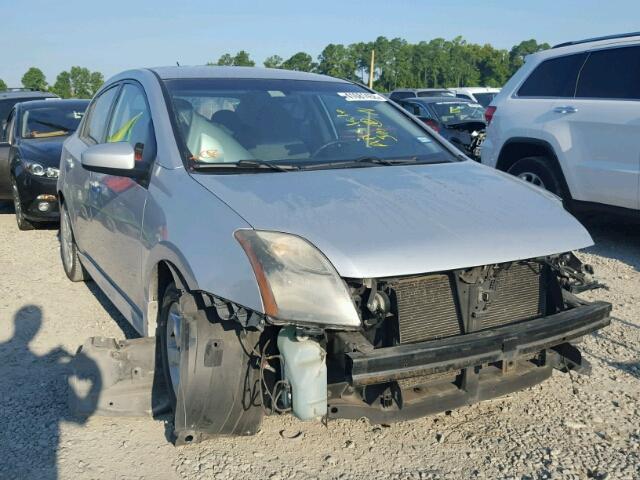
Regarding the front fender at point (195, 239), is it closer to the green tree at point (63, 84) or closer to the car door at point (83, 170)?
the car door at point (83, 170)

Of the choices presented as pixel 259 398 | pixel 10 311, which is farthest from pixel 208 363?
pixel 10 311

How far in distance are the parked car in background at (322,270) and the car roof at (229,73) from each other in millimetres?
211

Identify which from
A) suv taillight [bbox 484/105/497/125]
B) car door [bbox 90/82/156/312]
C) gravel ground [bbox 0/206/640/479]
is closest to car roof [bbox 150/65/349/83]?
car door [bbox 90/82/156/312]

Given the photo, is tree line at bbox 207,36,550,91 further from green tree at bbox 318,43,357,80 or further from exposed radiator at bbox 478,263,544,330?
exposed radiator at bbox 478,263,544,330

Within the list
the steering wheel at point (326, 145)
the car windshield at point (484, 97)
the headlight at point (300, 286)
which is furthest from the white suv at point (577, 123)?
the car windshield at point (484, 97)

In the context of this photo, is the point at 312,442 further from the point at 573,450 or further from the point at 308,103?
the point at 308,103

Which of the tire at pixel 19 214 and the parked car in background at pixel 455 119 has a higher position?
the parked car in background at pixel 455 119

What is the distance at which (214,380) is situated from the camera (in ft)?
9.34

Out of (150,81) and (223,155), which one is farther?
(150,81)

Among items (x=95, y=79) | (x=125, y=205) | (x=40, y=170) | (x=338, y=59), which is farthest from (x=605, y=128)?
(x=338, y=59)

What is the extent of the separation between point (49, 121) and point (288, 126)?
20.5ft

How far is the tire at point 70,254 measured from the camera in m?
5.66

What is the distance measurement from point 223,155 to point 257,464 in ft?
5.03

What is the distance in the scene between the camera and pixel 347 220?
287cm
